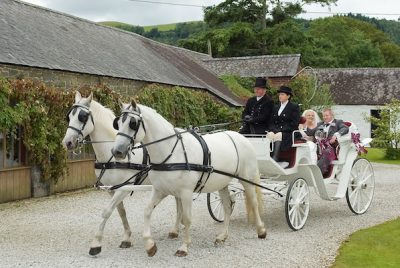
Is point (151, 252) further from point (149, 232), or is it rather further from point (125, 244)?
point (125, 244)

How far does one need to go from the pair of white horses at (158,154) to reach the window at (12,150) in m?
5.85

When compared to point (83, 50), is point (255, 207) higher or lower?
lower

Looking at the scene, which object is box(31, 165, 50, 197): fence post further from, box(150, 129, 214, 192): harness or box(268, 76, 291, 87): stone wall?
box(268, 76, 291, 87): stone wall

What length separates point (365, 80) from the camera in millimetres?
39719

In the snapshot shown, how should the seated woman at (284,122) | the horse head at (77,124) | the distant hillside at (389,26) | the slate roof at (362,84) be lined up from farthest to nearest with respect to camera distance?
the distant hillside at (389,26), the slate roof at (362,84), the seated woman at (284,122), the horse head at (77,124)

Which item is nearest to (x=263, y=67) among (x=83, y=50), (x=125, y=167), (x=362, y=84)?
(x=362, y=84)

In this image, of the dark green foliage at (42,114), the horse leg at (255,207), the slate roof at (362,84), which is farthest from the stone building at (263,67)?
the horse leg at (255,207)

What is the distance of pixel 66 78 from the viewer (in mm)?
14297

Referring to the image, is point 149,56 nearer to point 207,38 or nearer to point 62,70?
point 62,70

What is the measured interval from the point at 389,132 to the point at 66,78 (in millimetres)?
17915

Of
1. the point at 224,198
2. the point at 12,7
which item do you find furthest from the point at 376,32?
the point at 224,198

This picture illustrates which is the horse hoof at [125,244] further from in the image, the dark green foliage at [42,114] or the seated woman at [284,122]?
the dark green foliage at [42,114]

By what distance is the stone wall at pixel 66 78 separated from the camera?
12648 mm

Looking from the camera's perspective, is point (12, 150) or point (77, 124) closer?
point (77, 124)
